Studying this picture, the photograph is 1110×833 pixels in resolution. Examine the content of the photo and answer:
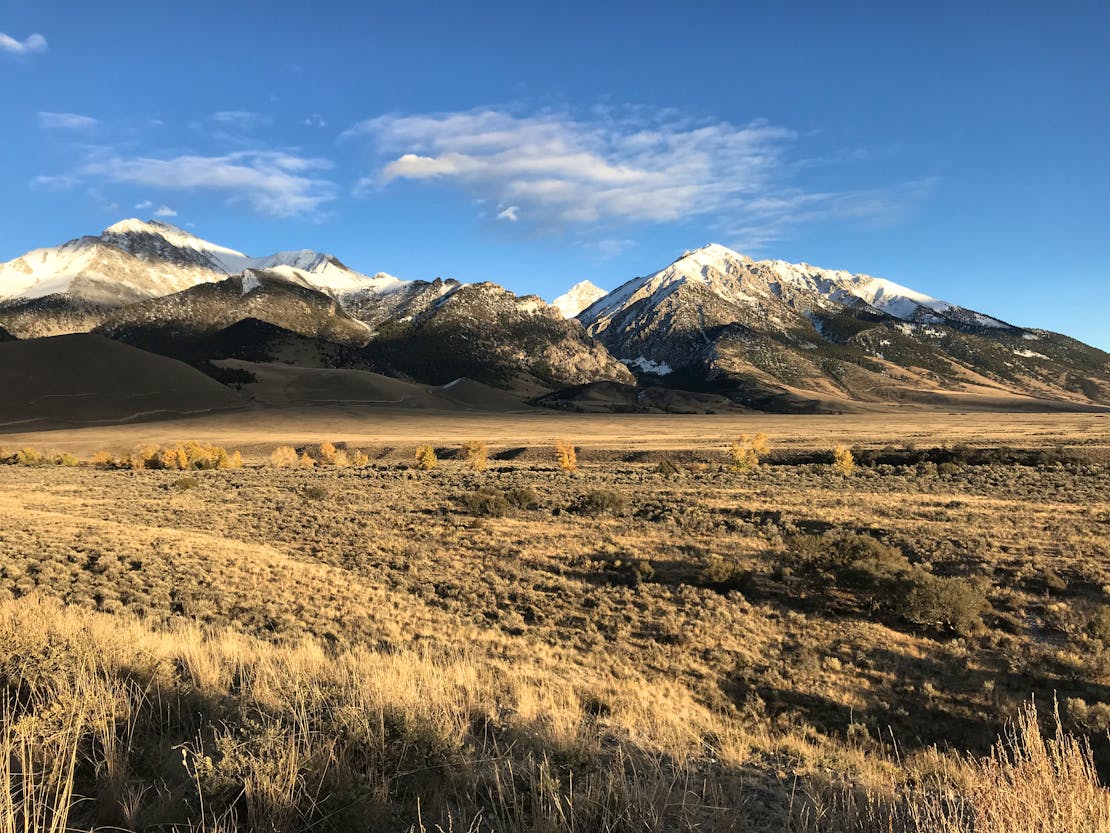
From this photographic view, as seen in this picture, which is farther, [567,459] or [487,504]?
[567,459]

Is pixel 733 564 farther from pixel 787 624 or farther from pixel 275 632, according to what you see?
pixel 275 632

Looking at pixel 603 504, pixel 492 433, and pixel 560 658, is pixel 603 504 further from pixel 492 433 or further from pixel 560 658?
pixel 492 433

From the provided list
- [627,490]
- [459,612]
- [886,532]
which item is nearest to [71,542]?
[459,612]

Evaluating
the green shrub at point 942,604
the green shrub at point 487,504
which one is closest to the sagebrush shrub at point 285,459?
the green shrub at point 487,504

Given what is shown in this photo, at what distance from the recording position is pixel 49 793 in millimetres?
3873

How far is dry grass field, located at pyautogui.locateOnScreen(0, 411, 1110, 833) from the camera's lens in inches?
161

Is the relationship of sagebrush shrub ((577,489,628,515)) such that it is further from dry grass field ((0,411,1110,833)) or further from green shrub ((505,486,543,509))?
green shrub ((505,486,543,509))

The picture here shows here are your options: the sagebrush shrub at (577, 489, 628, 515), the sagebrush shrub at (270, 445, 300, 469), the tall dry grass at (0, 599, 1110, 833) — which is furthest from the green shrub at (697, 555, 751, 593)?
the sagebrush shrub at (270, 445, 300, 469)

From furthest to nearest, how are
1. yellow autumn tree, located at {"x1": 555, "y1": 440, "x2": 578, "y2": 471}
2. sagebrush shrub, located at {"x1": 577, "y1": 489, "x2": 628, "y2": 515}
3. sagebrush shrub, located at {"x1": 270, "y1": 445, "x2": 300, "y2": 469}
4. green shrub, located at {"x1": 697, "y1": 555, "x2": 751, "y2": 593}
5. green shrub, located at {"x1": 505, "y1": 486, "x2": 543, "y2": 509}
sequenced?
sagebrush shrub, located at {"x1": 270, "y1": 445, "x2": 300, "y2": 469} < yellow autumn tree, located at {"x1": 555, "y1": 440, "x2": 578, "y2": 471} < green shrub, located at {"x1": 505, "y1": 486, "x2": 543, "y2": 509} < sagebrush shrub, located at {"x1": 577, "y1": 489, "x2": 628, "y2": 515} < green shrub, located at {"x1": 697, "y1": 555, "x2": 751, "y2": 593}

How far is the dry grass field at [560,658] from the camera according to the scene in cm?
410

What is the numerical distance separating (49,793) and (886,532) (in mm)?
25298

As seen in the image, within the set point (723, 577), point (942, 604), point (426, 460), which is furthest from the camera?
point (426, 460)

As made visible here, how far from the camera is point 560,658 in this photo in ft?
39.0

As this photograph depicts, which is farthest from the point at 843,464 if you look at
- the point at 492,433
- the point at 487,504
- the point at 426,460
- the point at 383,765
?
the point at 492,433
